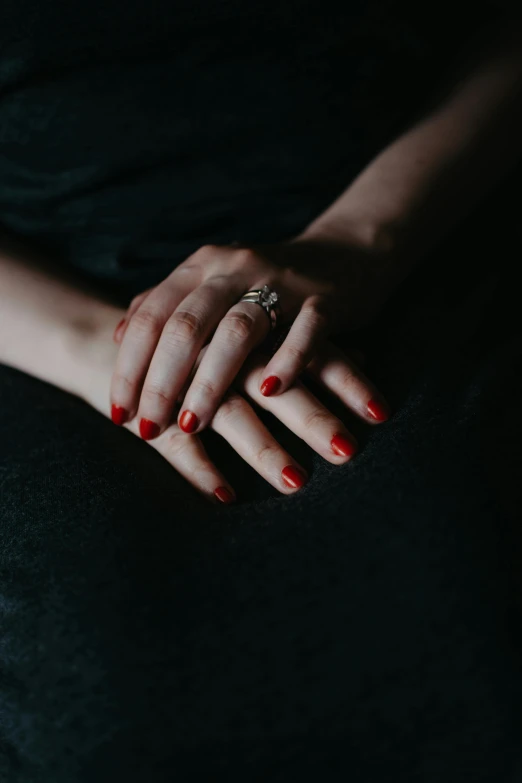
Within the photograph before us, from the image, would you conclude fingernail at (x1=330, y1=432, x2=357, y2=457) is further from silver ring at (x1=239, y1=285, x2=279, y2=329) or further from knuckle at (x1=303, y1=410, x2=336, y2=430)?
silver ring at (x1=239, y1=285, x2=279, y2=329)

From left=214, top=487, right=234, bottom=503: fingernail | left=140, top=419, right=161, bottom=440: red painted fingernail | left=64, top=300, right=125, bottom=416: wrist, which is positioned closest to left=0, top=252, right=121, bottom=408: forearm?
left=64, top=300, right=125, bottom=416: wrist

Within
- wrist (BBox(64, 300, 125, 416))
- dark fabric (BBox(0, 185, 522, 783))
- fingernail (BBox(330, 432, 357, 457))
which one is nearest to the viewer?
dark fabric (BBox(0, 185, 522, 783))

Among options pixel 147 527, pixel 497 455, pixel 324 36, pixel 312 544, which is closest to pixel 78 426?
→ pixel 147 527

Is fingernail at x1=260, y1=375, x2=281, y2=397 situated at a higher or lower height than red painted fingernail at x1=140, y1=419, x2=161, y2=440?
higher

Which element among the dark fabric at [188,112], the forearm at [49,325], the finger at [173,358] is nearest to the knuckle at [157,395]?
the finger at [173,358]

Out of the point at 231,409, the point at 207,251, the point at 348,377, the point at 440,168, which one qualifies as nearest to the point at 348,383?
the point at 348,377

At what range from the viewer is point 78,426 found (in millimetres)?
693

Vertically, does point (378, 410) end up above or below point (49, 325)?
above

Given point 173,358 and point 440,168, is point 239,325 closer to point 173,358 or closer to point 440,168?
point 173,358

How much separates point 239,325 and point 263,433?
10cm

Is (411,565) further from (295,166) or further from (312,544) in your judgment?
(295,166)

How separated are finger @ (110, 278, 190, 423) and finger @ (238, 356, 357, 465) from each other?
10 cm

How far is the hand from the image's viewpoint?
0.64 meters

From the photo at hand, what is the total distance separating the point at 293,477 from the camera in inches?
25.0
